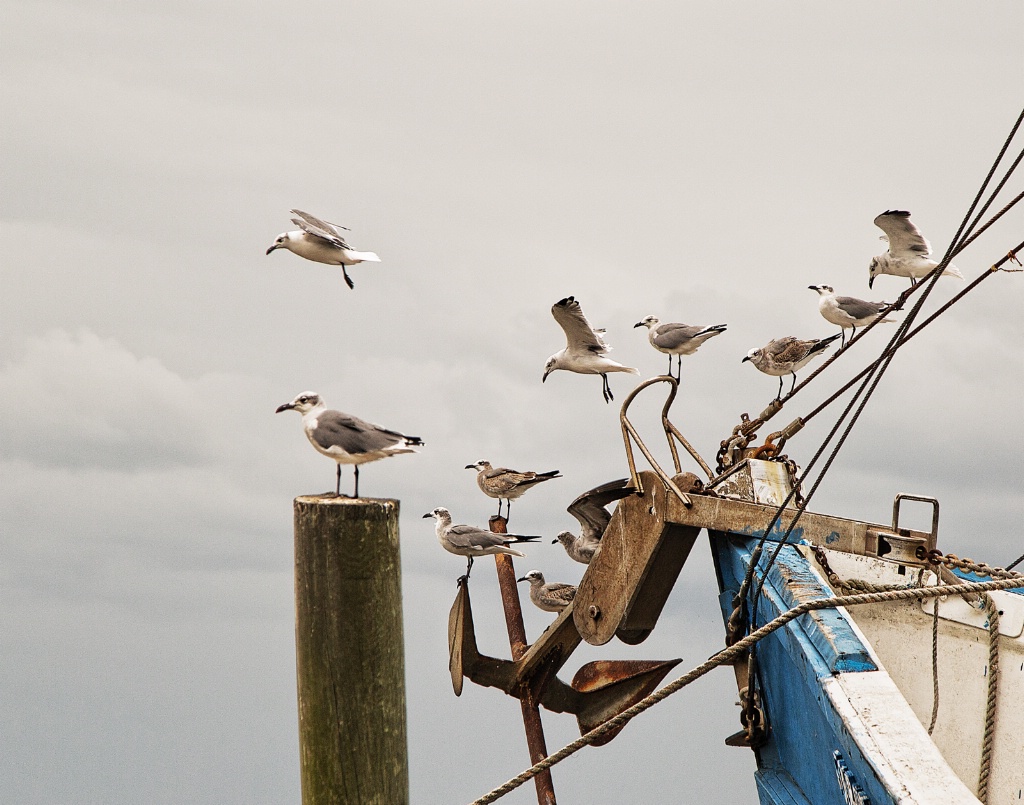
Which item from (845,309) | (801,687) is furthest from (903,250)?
(801,687)

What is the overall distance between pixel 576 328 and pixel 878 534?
4665 millimetres

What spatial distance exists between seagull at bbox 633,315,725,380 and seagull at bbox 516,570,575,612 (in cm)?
255

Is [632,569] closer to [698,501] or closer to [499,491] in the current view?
[698,501]

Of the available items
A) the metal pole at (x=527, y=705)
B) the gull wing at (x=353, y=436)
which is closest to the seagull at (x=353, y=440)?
the gull wing at (x=353, y=436)

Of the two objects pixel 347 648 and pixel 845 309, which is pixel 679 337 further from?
pixel 347 648

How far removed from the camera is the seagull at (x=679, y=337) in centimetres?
1116

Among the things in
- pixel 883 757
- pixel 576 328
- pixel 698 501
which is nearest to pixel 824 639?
pixel 883 757

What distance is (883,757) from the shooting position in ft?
14.3

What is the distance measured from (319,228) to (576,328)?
111 inches

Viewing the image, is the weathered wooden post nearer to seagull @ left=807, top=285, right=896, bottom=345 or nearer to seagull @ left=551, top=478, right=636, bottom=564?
seagull @ left=551, top=478, right=636, bottom=564

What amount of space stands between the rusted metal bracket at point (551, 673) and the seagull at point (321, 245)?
2.38 metres

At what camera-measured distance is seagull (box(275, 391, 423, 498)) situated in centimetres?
583

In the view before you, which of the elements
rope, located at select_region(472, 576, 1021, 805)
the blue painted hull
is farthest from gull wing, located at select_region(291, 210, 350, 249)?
rope, located at select_region(472, 576, 1021, 805)

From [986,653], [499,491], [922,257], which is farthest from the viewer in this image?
[922,257]
